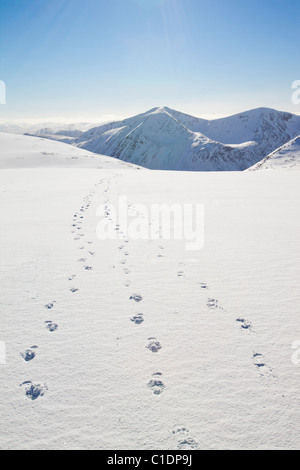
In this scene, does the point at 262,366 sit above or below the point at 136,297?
below

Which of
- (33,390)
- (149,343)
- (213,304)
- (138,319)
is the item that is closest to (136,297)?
(138,319)

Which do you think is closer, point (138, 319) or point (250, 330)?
point (250, 330)

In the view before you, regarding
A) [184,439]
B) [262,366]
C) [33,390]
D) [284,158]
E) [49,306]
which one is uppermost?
[284,158]

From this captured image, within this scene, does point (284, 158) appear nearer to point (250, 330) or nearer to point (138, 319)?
point (250, 330)

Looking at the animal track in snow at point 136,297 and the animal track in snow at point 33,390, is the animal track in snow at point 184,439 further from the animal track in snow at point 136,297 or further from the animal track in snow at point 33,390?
the animal track in snow at point 136,297

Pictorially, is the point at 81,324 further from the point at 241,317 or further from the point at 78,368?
the point at 241,317

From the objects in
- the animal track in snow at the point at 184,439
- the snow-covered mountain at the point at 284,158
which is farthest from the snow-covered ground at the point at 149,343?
the snow-covered mountain at the point at 284,158
